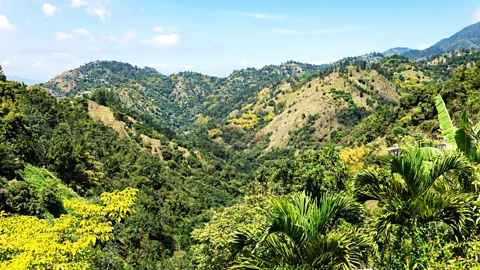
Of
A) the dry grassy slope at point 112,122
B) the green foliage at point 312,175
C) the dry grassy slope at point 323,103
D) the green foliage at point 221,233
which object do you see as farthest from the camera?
the dry grassy slope at point 323,103

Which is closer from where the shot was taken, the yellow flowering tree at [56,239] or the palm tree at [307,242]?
the palm tree at [307,242]

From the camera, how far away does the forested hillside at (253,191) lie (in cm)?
596

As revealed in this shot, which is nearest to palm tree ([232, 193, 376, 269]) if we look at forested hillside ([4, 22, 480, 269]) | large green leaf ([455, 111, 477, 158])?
forested hillside ([4, 22, 480, 269])

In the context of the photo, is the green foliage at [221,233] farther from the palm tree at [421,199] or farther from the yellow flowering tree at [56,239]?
the palm tree at [421,199]

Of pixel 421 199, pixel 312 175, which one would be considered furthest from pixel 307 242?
pixel 312 175

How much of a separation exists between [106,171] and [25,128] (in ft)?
64.1

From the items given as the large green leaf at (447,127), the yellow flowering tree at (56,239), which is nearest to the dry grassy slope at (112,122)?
the yellow flowering tree at (56,239)

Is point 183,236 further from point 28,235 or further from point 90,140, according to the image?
point 28,235

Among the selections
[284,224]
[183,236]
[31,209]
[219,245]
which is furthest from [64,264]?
[183,236]

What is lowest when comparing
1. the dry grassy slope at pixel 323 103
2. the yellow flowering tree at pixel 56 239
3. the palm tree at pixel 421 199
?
the dry grassy slope at pixel 323 103

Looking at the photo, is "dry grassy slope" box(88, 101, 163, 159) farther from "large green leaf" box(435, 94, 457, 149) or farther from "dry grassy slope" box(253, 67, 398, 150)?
"large green leaf" box(435, 94, 457, 149)

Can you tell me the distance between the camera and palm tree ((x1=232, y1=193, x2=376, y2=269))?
5695mm

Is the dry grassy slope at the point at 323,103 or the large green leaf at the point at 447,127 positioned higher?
the large green leaf at the point at 447,127

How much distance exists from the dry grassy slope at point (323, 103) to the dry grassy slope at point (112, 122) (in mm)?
73625
